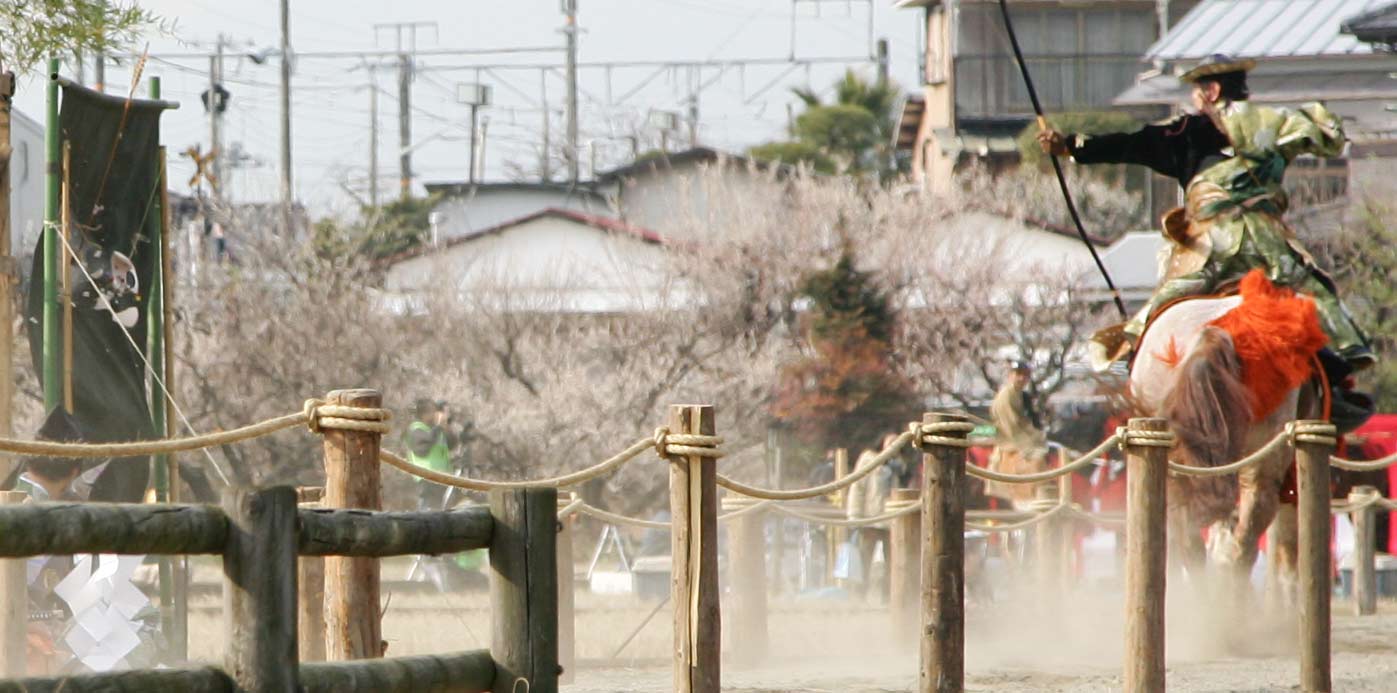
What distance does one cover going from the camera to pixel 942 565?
676 centimetres

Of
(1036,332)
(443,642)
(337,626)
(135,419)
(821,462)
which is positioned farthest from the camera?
(1036,332)

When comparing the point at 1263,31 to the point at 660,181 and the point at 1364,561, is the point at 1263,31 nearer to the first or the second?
the point at 660,181

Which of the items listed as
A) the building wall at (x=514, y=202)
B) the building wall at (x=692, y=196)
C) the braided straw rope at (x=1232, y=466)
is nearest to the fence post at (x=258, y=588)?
the braided straw rope at (x=1232, y=466)

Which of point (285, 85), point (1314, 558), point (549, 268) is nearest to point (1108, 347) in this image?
point (1314, 558)

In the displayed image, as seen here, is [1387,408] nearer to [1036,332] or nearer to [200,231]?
[1036,332]

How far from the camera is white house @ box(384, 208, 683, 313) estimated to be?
25438 mm

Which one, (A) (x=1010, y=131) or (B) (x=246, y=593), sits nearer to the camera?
(B) (x=246, y=593)

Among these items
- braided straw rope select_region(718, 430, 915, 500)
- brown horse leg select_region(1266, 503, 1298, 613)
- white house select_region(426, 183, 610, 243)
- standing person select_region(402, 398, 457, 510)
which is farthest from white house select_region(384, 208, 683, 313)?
braided straw rope select_region(718, 430, 915, 500)

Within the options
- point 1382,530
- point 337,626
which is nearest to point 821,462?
point 1382,530

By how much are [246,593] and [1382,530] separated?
14165 millimetres

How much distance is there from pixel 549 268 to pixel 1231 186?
1662 cm

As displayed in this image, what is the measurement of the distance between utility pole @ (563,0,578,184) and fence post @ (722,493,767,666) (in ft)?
124

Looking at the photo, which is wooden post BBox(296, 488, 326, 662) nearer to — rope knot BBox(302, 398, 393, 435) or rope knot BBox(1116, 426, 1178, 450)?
rope knot BBox(302, 398, 393, 435)

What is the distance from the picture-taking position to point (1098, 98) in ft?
135
